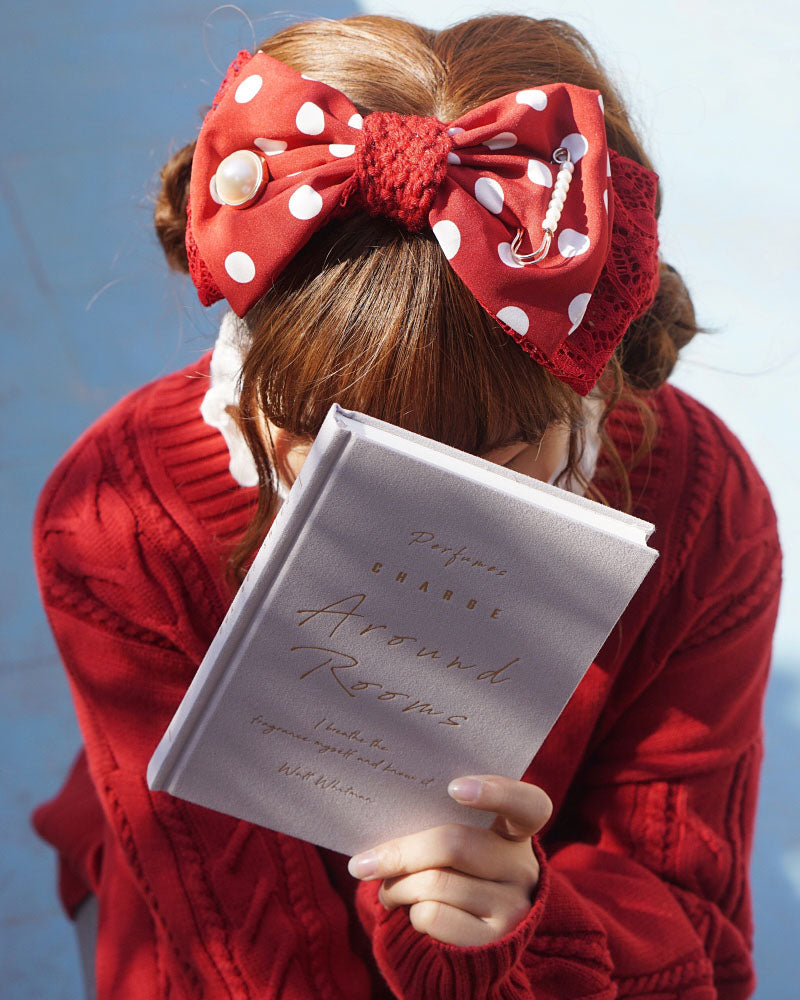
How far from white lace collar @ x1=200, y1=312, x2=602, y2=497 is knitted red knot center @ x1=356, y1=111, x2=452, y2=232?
200 mm

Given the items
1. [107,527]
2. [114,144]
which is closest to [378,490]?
[107,527]

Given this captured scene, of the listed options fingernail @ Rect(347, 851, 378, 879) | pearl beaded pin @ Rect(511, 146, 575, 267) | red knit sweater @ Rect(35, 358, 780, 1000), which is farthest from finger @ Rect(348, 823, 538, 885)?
pearl beaded pin @ Rect(511, 146, 575, 267)

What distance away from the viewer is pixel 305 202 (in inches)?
23.5

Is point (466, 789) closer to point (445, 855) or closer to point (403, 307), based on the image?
point (445, 855)

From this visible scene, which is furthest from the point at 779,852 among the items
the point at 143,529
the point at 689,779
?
the point at 143,529

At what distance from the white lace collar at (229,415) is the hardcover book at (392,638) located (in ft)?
0.61

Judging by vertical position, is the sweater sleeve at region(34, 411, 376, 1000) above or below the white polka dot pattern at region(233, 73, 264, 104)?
below

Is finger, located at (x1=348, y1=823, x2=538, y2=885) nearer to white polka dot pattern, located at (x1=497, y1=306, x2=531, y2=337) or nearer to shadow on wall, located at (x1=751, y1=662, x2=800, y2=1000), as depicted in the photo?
white polka dot pattern, located at (x1=497, y1=306, x2=531, y2=337)

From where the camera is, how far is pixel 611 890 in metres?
0.93

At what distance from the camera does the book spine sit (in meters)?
0.53

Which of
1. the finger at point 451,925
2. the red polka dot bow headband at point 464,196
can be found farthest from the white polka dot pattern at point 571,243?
the finger at point 451,925

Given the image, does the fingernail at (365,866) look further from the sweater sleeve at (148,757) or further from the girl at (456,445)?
the sweater sleeve at (148,757)

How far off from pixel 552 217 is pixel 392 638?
10.2 inches


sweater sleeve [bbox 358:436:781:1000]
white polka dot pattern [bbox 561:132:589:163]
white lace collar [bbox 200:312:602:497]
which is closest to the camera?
white polka dot pattern [bbox 561:132:589:163]
